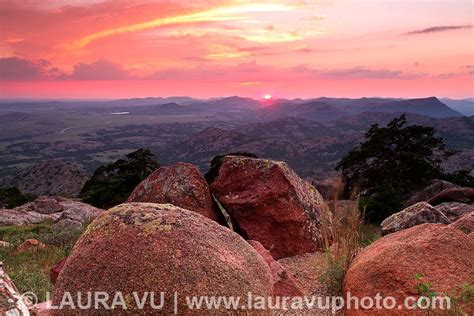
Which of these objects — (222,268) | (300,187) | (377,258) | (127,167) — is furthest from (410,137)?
(222,268)

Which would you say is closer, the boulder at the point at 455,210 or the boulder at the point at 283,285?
the boulder at the point at 283,285

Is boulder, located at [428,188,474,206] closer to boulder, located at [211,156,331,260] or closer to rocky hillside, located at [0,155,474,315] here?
rocky hillside, located at [0,155,474,315]

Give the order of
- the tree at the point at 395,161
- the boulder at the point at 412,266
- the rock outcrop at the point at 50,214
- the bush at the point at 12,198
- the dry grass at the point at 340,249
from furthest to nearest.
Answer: the bush at the point at 12,198 < the tree at the point at 395,161 < the rock outcrop at the point at 50,214 < the dry grass at the point at 340,249 < the boulder at the point at 412,266

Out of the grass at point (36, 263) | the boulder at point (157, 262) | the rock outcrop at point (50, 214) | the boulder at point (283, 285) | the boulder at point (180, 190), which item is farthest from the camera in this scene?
the rock outcrop at point (50, 214)

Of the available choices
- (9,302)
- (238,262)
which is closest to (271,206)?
(238,262)

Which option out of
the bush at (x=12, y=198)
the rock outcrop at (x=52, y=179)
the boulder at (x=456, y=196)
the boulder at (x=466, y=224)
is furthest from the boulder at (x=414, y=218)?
the rock outcrop at (x=52, y=179)

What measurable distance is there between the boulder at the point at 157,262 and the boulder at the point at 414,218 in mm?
6747

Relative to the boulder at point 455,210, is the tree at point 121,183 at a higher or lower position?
lower

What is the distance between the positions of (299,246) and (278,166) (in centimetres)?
254

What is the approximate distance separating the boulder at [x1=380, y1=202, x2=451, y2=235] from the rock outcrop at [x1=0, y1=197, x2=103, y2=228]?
13.9 metres

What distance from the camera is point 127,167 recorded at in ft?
158

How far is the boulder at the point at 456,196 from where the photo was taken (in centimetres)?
2028

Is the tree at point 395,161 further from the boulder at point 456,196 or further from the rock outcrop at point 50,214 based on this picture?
the rock outcrop at point 50,214

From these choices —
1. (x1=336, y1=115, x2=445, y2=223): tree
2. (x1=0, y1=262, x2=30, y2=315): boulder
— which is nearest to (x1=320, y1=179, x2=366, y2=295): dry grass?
(x1=0, y1=262, x2=30, y2=315): boulder
